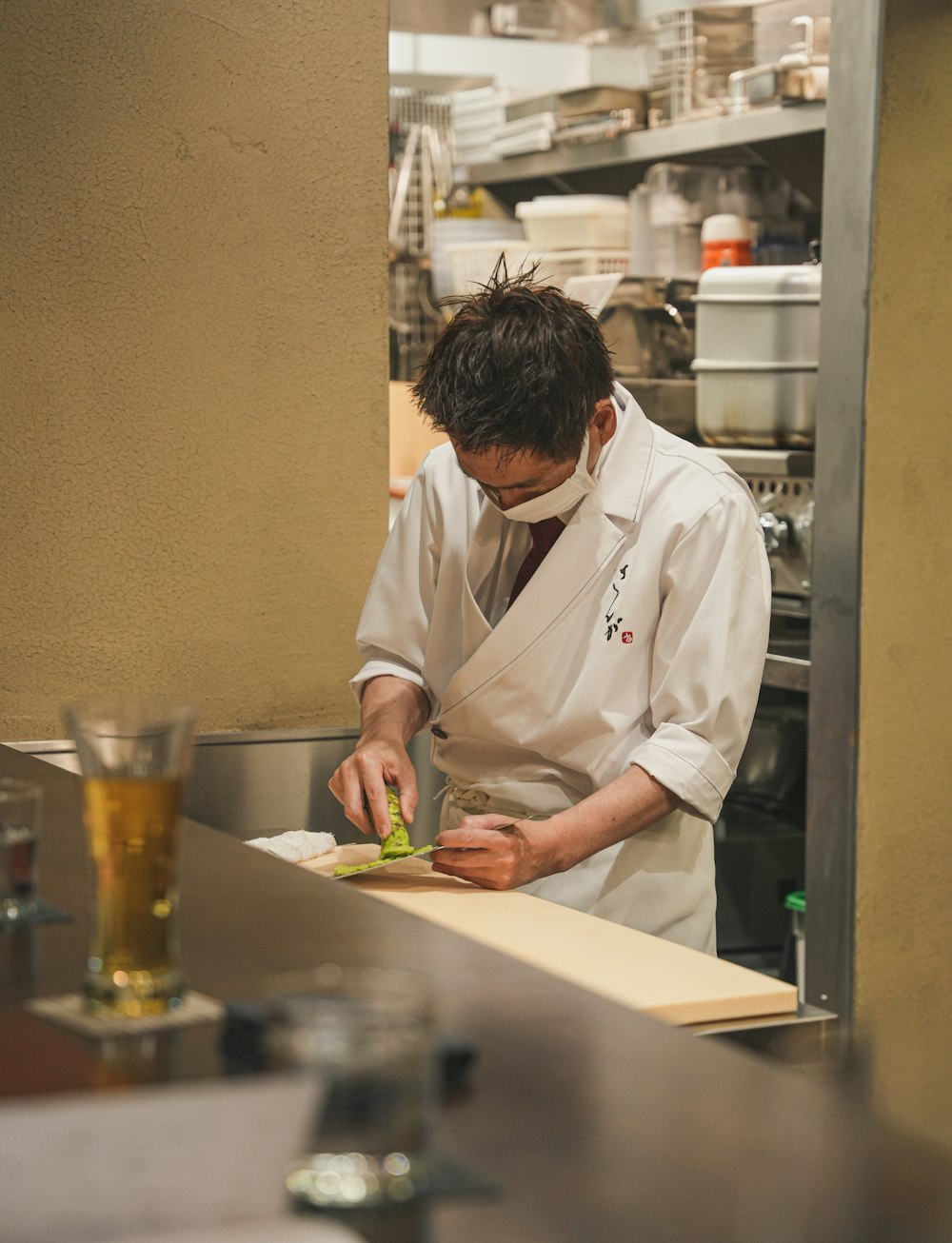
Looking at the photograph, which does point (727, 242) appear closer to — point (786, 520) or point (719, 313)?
point (719, 313)

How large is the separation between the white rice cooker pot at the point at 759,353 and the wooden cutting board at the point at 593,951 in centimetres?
142

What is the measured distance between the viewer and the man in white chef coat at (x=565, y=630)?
1907 mm

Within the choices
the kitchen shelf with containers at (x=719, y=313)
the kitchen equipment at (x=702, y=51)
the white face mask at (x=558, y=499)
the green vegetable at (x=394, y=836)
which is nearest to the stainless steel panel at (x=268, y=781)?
the green vegetable at (x=394, y=836)

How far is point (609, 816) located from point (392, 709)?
414mm

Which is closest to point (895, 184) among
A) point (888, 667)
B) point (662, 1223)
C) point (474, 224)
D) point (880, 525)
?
point (880, 525)

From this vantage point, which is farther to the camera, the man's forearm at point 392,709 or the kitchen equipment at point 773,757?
the kitchen equipment at point 773,757

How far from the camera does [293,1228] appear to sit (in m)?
0.59

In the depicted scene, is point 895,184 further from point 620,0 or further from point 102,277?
point 102,277

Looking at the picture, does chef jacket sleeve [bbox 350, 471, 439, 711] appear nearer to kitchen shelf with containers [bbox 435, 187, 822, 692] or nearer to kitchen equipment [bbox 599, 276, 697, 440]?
kitchen shelf with containers [bbox 435, 187, 822, 692]

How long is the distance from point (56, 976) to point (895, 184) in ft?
6.82

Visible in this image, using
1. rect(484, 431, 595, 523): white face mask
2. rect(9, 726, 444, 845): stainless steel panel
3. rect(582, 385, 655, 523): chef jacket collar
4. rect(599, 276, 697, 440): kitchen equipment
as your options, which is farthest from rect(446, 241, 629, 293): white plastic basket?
rect(484, 431, 595, 523): white face mask

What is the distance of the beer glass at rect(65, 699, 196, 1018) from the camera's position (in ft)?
2.92

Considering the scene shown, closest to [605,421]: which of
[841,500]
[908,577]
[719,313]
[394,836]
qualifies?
[394,836]

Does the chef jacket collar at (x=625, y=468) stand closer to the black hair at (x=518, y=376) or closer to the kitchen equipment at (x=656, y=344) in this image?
the black hair at (x=518, y=376)
